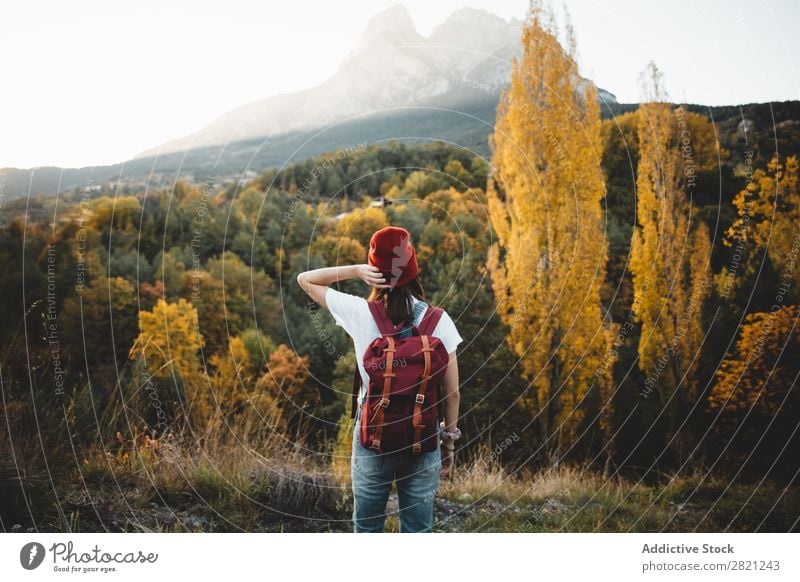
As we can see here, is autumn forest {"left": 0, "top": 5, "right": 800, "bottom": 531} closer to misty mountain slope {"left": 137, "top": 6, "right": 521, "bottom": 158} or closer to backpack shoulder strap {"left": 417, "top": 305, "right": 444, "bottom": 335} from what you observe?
misty mountain slope {"left": 137, "top": 6, "right": 521, "bottom": 158}

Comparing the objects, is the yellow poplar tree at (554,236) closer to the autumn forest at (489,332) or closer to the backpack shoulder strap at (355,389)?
the autumn forest at (489,332)

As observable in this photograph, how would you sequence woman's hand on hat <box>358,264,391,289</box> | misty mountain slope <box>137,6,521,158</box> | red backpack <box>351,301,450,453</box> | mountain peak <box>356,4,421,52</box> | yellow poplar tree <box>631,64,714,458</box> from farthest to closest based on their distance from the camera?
1. yellow poplar tree <box>631,64,714,458</box>
2. misty mountain slope <box>137,6,521,158</box>
3. mountain peak <box>356,4,421,52</box>
4. woman's hand on hat <box>358,264,391,289</box>
5. red backpack <box>351,301,450,453</box>

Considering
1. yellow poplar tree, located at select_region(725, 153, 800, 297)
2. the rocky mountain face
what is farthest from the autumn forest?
the rocky mountain face

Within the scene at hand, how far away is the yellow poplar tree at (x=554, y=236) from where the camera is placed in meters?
6.09

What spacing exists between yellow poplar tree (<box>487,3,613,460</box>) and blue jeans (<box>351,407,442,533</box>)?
388 centimetres

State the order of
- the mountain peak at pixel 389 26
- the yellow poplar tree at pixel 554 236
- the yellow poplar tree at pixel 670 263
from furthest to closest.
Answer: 1. the yellow poplar tree at pixel 554 236
2. the yellow poplar tree at pixel 670 263
3. the mountain peak at pixel 389 26

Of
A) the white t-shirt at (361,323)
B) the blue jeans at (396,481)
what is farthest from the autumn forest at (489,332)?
the white t-shirt at (361,323)

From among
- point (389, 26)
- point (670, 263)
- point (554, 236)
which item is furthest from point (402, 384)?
point (670, 263)

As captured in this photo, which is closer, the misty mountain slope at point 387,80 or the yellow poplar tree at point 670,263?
the misty mountain slope at point 387,80

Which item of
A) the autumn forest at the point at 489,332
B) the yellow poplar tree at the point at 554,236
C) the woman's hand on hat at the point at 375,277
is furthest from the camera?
the yellow poplar tree at the point at 554,236

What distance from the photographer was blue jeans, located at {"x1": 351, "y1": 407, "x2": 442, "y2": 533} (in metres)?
Answer: 2.47

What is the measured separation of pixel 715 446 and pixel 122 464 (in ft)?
16.9

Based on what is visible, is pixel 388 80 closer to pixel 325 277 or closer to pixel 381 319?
pixel 325 277
